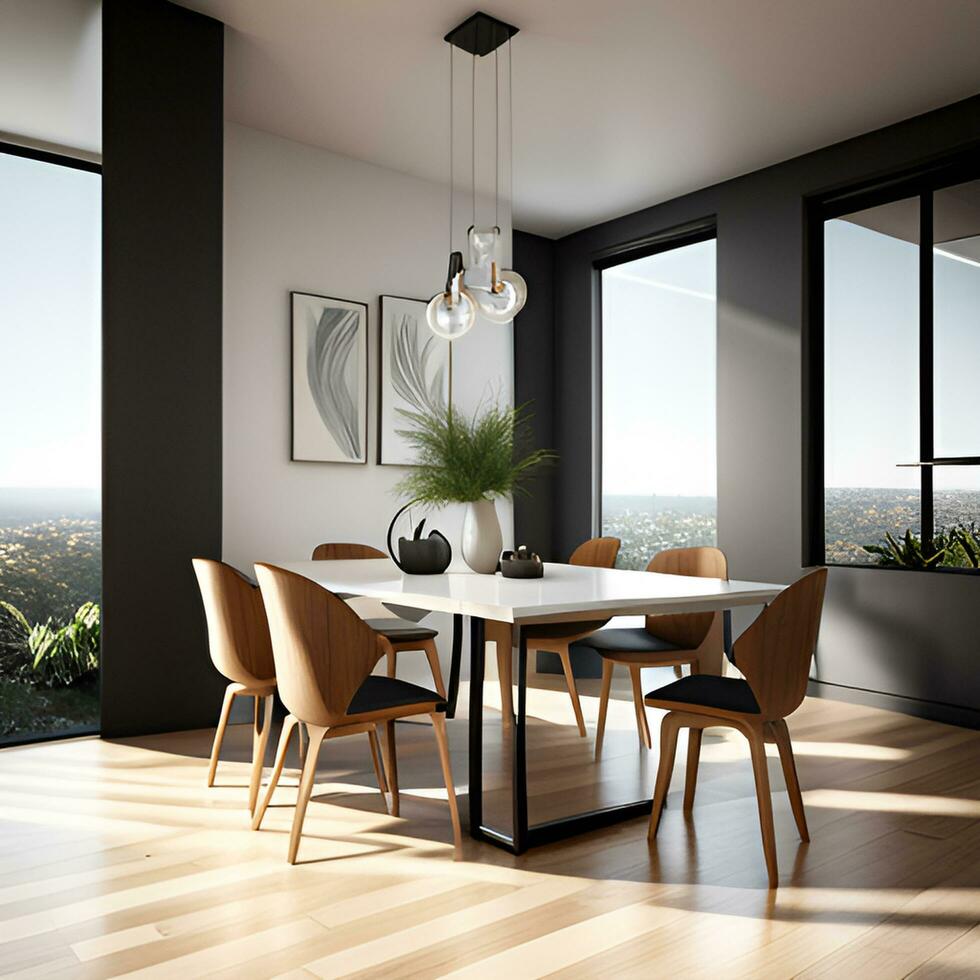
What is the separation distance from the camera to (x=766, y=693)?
2332 millimetres

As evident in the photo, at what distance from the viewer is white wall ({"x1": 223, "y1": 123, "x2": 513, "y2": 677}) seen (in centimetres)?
452

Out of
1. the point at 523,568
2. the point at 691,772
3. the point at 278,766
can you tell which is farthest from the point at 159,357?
the point at 691,772

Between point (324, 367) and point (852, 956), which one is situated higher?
point (324, 367)

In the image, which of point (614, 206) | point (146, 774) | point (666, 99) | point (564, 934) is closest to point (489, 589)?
point (564, 934)

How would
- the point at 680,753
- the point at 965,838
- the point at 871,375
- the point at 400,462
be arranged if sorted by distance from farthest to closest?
the point at 400,462 < the point at 871,375 < the point at 680,753 < the point at 965,838

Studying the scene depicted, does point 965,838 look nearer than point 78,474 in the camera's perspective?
Yes

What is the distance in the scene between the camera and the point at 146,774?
3.12 metres

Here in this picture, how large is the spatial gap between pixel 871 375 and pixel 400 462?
2611 millimetres

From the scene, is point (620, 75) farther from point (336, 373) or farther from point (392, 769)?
point (392, 769)

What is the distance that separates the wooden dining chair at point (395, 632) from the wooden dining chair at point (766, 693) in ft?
4.28

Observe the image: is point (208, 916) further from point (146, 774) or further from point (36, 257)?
point (36, 257)

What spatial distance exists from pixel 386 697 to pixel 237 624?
0.64m

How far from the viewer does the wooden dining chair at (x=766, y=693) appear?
2287mm

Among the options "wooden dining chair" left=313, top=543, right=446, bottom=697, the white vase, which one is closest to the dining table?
the white vase
